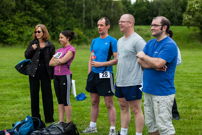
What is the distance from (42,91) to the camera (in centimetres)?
625

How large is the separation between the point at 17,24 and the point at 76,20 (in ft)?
49.0

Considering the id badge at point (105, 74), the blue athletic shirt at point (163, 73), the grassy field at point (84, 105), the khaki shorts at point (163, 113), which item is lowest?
the grassy field at point (84, 105)

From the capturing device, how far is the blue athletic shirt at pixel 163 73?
371 centimetres

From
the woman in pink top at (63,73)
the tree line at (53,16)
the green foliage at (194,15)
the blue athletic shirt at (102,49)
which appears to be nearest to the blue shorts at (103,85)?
the blue athletic shirt at (102,49)

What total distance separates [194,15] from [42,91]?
165 feet

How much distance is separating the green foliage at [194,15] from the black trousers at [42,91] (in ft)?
159

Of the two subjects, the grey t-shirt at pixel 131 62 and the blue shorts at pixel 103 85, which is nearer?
the grey t-shirt at pixel 131 62

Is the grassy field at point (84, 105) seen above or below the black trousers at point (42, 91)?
below

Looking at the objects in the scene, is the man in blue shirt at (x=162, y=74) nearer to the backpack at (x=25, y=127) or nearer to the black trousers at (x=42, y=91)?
the backpack at (x=25, y=127)

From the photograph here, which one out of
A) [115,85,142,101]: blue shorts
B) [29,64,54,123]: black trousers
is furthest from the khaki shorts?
[29,64,54,123]: black trousers

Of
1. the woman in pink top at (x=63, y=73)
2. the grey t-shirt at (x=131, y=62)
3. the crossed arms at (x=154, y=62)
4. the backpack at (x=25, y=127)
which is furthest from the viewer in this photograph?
the woman in pink top at (x=63, y=73)

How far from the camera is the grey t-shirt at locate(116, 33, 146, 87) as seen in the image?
4.42m

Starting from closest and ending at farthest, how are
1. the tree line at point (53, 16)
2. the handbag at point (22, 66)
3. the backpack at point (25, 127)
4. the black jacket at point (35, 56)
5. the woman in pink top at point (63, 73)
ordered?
the backpack at point (25, 127), the woman in pink top at point (63, 73), the black jacket at point (35, 56), the handbag at point (22, 66), the tree line at point (53, 16)

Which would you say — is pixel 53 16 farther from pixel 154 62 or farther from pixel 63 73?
pixel 154 62
